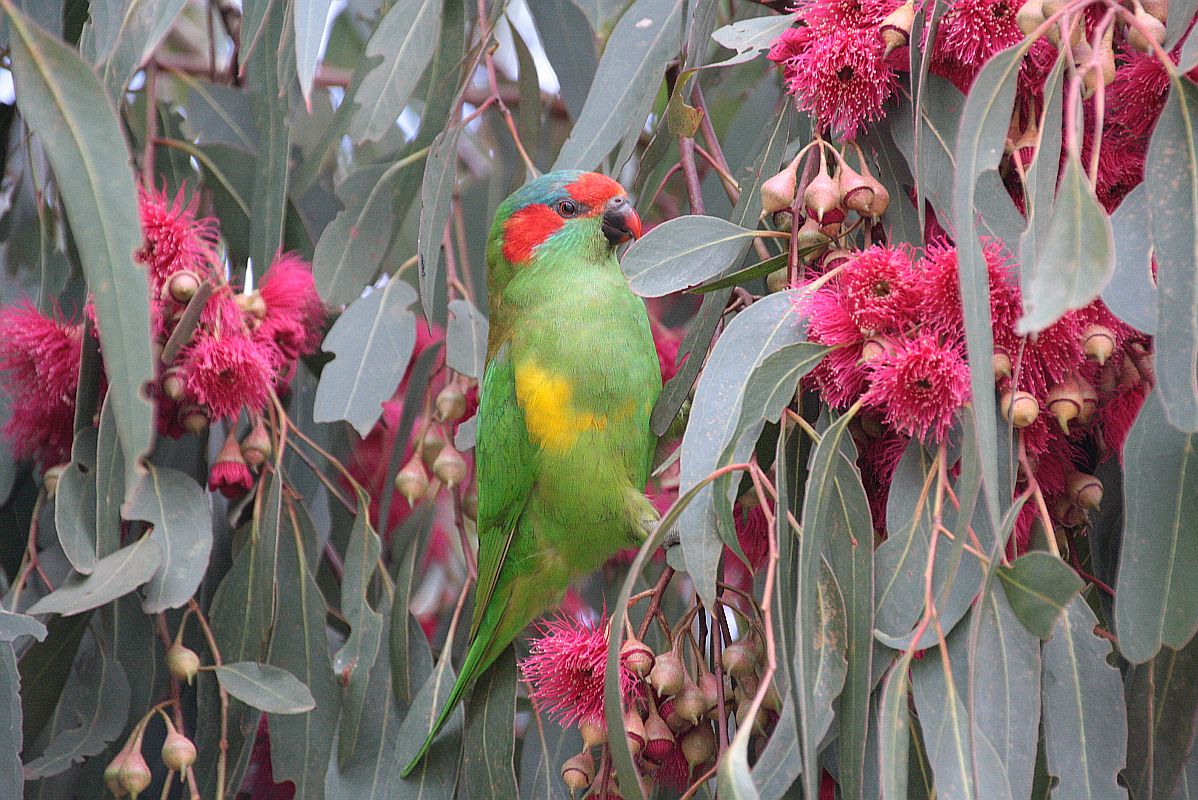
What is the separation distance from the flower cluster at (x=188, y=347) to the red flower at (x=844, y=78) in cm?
97

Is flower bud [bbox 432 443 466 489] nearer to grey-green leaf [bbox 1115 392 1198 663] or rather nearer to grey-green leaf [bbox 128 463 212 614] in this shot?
grey-green leaf [bbox 128 463 212 614]

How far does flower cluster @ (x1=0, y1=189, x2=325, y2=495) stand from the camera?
1.89 meters

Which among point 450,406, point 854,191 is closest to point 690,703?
point 854,191

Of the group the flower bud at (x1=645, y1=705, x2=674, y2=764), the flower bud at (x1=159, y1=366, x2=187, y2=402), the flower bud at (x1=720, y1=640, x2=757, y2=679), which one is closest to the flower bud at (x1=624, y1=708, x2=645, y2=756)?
the flower bud at (x1=645, y1=705, x2=674, y2=764)

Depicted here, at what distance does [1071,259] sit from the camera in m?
1.03

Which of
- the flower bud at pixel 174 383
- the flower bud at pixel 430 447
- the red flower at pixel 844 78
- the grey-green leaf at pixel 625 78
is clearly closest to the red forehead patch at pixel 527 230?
the flower bud at pixel 430 447

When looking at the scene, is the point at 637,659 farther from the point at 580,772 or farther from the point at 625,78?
the point at 625,78

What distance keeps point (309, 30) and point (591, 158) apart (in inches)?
18.5

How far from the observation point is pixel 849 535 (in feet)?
4.66

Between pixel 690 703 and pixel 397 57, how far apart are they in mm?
1188

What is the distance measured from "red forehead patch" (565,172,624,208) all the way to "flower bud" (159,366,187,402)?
93 centimetres

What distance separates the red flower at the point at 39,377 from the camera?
1987 mm

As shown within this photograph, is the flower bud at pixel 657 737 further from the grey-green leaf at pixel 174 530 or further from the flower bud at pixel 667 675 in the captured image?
the grey-green leaf at pixel 174 530

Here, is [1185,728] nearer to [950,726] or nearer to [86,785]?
[950,726]
